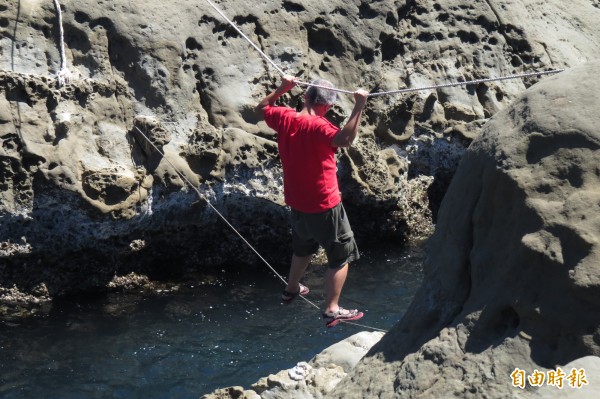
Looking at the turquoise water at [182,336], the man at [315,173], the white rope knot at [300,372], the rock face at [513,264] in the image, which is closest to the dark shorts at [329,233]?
the man at [315,173]

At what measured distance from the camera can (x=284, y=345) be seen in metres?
8.74

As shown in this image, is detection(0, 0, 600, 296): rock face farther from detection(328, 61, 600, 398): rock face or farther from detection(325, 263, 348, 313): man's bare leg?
detection(328, 61, 600, 398): rock face

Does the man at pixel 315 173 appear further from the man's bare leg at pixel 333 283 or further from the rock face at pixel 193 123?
the rock face at pixel 193 123

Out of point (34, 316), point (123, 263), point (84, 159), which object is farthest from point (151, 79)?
point (34, 316)

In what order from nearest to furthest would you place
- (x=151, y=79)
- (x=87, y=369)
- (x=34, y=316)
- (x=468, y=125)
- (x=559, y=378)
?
(x=559, y=378)
(x=87, y=369)
(x=34, y=316)
(x=151, y=79)
(x=468, y=125)

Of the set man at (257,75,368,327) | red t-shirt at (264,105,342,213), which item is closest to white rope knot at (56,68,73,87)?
man at (257,75,368,327)

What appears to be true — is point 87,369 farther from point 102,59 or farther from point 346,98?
point 346,98

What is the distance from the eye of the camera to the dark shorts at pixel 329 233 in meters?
6.93

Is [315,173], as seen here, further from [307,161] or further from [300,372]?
[300,372]

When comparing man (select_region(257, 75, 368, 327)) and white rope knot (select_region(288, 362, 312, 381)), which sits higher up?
man (select_region(257, 75, 368, 327))

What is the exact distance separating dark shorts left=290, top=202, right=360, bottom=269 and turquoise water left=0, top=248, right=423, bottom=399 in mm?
1527

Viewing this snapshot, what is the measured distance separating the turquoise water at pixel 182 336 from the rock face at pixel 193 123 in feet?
1.68

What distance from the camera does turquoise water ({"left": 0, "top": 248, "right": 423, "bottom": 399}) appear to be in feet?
26.4

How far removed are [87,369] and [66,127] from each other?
2.36m
